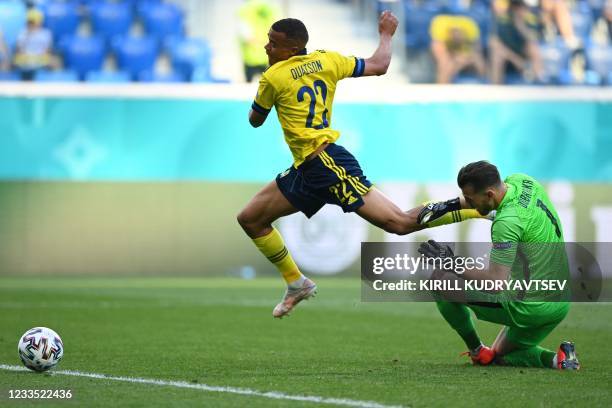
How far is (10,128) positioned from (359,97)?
586 centimetres

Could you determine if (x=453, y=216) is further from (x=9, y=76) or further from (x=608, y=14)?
(x=608, y=14)

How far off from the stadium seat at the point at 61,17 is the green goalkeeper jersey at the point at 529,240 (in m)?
13.2

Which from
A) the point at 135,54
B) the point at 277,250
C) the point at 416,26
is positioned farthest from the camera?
the point at 416,26

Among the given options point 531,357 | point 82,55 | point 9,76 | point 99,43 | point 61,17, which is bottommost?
point 531,357

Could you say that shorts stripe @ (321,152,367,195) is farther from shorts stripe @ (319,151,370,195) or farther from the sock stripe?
the sock stripe

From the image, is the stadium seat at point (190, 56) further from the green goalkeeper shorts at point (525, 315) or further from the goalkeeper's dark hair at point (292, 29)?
the green goalkeeper shorts at point (525, 315)

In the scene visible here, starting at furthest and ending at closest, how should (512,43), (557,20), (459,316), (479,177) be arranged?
(557,20) < (512,43) < (459,316) < (479,177)

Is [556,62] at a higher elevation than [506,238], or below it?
higher

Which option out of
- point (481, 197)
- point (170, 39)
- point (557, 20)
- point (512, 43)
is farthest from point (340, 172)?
point (557, 20)

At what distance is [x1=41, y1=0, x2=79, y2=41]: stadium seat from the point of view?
63.2 feet

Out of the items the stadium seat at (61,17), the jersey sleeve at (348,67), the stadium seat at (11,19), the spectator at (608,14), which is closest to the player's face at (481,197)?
the jersey sleeve at (348,67)

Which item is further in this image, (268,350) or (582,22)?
(582,22)

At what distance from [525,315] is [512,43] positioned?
13324 millimetres

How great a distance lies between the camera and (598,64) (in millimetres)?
20547
